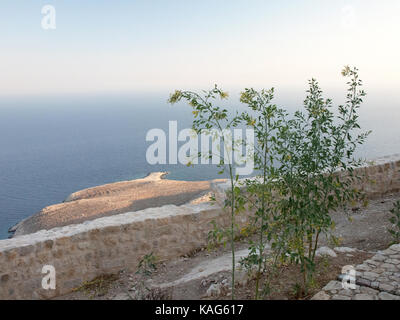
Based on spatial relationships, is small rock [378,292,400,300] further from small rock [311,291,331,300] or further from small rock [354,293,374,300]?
small rock [311,291,331,300]

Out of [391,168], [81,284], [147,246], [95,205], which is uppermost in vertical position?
[391,168]

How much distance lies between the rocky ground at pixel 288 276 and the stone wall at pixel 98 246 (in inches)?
8.5

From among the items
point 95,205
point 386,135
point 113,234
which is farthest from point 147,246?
point 386,135

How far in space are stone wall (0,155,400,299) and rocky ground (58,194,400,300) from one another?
217 mm

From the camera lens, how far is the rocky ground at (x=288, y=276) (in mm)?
3795

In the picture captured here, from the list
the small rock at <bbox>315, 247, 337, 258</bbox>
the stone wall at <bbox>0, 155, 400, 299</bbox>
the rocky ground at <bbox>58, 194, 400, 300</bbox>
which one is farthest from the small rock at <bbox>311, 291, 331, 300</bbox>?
the stone wall at <bbox>0, 155, 400, 299</bbox>

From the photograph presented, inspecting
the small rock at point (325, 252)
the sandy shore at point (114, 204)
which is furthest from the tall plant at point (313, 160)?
the sandy shore at point (114, 204)

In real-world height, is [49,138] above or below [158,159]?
above

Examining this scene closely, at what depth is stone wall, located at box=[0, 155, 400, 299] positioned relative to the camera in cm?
509

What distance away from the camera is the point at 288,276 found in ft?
14.5
